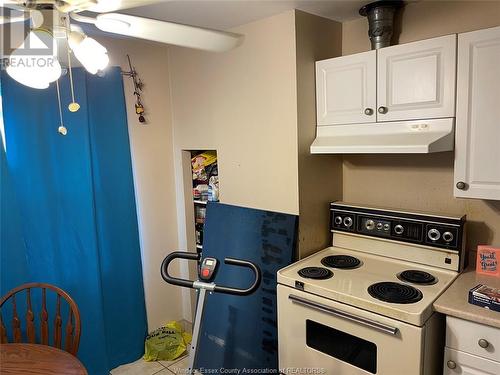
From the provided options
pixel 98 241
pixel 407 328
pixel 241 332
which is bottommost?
pixel 241 332

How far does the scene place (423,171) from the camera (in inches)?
86.5

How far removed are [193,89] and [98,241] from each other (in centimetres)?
127

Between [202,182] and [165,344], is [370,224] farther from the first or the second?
[165,344]

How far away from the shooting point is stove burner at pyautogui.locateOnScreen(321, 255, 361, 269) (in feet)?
7.01

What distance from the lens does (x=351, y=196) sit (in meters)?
2.54

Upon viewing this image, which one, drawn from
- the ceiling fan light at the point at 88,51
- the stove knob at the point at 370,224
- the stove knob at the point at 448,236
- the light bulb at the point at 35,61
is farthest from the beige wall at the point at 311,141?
the light bulb at the point at 35,61

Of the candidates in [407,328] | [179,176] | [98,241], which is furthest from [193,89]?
[407,328]

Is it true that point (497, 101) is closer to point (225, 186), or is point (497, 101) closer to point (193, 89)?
point (225, 186)

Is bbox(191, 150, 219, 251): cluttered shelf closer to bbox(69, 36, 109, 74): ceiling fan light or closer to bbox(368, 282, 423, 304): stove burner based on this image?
bbox(368, 282, 423, 304): stove burner

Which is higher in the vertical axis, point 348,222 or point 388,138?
point 388,138

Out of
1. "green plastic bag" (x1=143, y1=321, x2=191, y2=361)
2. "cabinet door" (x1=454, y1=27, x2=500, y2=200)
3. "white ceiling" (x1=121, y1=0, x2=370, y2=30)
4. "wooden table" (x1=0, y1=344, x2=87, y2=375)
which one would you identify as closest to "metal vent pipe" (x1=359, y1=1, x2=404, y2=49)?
"white ceiling" (x1=121, y1=0, x2=370, y2=30)

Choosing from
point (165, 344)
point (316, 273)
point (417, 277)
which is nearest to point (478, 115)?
point (417, 277)

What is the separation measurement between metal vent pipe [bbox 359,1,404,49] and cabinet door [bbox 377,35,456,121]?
13 cm

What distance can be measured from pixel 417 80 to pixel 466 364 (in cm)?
132
